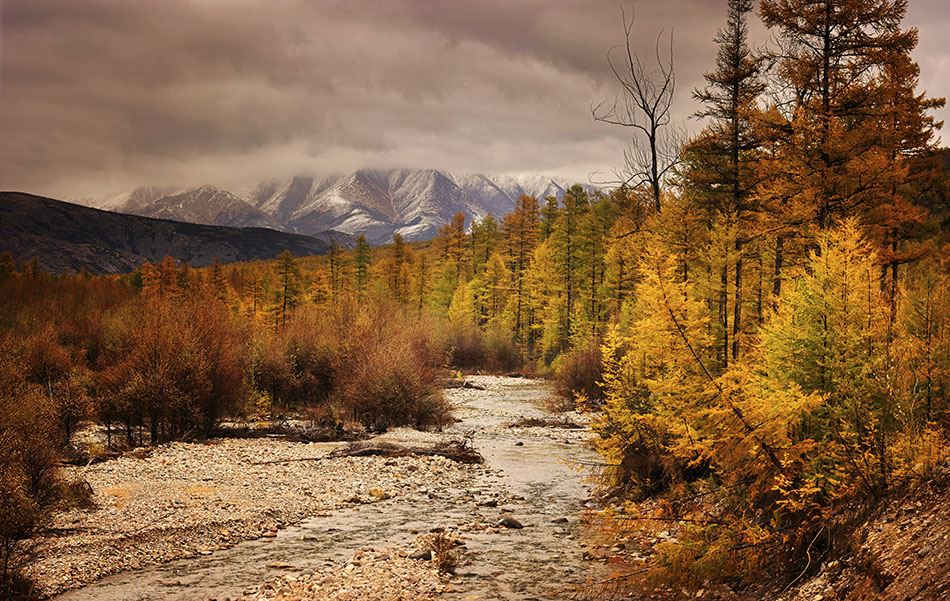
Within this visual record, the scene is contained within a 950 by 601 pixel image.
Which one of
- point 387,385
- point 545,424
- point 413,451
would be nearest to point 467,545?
point 413,451

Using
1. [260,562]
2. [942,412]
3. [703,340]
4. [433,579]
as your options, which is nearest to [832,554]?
[942,412]

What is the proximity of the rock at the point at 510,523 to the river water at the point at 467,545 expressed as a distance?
0.76ft

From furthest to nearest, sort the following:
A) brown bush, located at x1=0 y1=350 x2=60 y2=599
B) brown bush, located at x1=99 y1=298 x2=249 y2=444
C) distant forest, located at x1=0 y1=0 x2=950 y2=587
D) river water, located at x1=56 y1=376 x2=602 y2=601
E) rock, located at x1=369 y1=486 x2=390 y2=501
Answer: brown bush, located at x1=99 y1=298 x2=249 y2=444, rock, located at x1=369 y1=486 x2=390 y2=501, river water, located at x1=56 y1=376 x2=602 y2=601, brown bush, located at x1=0 y1=350 x2=60 y2=599, distant forest, located at x1=0 y1=0 x2=950 y2=587

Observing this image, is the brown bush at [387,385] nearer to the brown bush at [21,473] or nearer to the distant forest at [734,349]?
the distant forest at [734,349]

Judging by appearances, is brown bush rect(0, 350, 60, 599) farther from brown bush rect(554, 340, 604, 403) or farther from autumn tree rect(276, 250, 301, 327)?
autumn tree rect(276, 250, 301, 327)

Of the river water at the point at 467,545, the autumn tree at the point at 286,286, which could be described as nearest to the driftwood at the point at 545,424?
the river water at the point at 467,545

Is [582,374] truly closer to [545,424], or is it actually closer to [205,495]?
[545,424]

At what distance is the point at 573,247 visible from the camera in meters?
52.1

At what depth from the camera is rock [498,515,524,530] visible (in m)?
13.0

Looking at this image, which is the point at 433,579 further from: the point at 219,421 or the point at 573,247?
the point at 573,247

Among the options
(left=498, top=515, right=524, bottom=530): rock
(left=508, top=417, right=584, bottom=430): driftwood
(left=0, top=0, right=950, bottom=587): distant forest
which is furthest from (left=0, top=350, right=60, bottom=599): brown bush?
(left=508, top=417, right=584, bottom=430): driftwood

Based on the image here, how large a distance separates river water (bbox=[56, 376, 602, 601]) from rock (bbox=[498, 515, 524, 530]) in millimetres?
231

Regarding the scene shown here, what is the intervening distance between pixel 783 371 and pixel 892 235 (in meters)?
20.0

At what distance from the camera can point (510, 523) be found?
1312 cm
